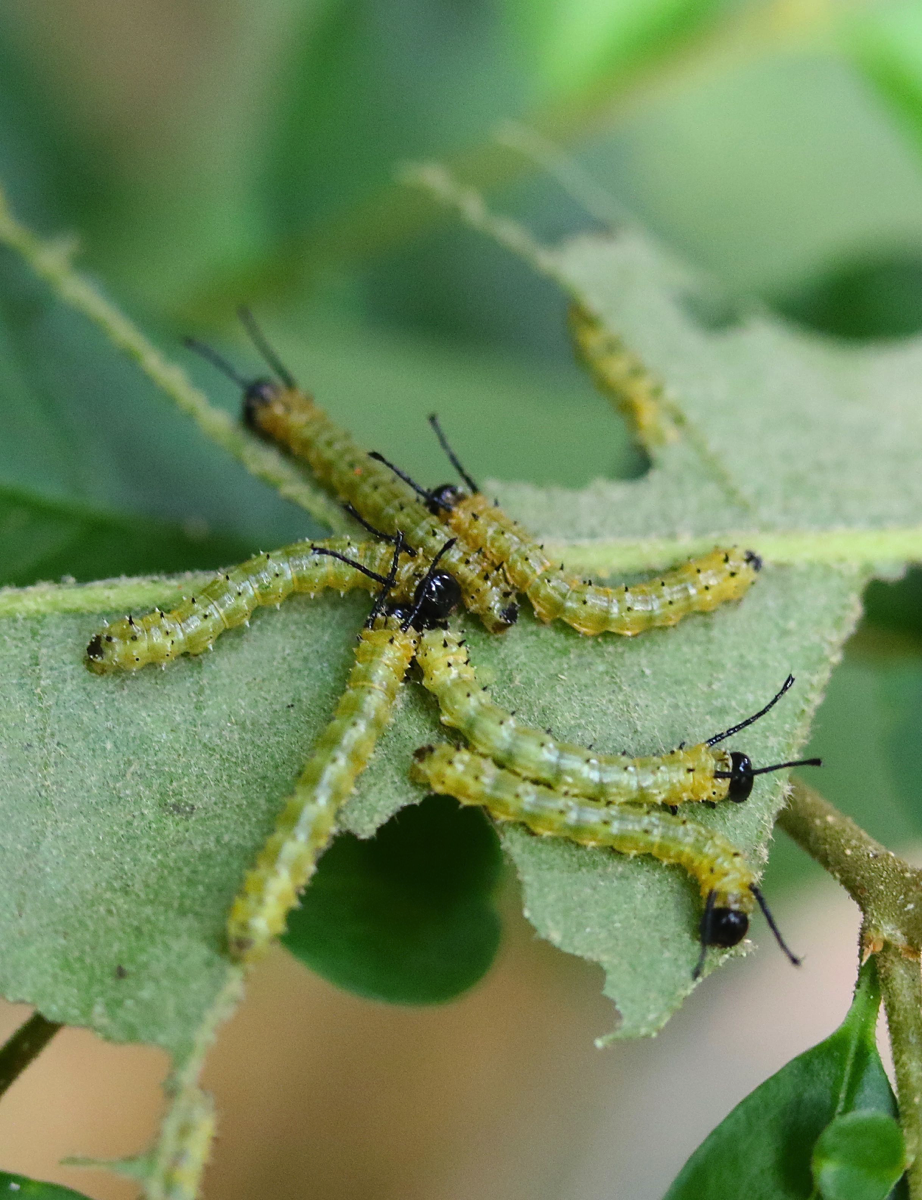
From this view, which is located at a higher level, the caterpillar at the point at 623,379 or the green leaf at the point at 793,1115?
the caterpillar at the point at 623,379

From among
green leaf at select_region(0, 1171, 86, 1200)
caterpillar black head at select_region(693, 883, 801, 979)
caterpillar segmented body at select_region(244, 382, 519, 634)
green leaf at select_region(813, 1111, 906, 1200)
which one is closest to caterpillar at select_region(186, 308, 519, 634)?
caterpillar segmented body at select_region(244, 382, 519, 634)

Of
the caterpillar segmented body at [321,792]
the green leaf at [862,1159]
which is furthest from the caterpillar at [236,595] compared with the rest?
the green leaf at [862,1159]

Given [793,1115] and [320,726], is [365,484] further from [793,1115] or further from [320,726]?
[793,1115]

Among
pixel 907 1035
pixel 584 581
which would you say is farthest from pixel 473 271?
pixel 907 1035

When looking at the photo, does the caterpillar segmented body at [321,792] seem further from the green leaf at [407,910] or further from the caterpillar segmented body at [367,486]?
the green leaf at [407,910]

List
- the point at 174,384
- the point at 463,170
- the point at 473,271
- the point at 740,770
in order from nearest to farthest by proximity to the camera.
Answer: the point at 740,770
the point at 174,384
the point at 463,170
the point at 473,271

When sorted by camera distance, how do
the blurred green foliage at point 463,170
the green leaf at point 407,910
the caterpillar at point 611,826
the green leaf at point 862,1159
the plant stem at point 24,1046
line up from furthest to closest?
the blurred green foliage at point 463,170 → the green leaf at point 407,910 → the caterpillar at point 611,826 → the plant stem at point 24,1046 → the green leaf at point 862,1159

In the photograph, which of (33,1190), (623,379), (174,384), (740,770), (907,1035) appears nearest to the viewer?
(33,1190)
